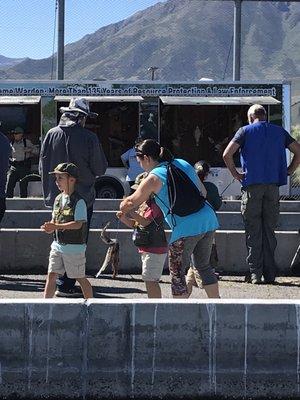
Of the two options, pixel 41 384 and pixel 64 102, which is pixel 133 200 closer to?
pixel 41 384

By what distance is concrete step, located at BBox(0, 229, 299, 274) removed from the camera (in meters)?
10.0

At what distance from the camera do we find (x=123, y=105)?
1903 centimetres

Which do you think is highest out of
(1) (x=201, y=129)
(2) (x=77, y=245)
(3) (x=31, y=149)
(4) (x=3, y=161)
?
(1) (x=201, y=129)

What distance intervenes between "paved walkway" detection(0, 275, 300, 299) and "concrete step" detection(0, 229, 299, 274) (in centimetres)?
28

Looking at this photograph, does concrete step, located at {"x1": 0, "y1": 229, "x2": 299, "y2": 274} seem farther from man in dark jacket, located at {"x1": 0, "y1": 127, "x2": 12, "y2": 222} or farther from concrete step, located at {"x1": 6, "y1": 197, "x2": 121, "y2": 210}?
concrete step, located at {"x1": 6, "y1": 197, "x2": 121, "y2": 210}

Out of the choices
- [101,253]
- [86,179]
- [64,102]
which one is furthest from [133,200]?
[64,102]

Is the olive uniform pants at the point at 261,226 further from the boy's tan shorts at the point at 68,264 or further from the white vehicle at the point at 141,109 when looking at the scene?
the white vehicle at the point at 141,109

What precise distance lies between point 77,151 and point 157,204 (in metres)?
1.83

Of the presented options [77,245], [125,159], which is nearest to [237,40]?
[125,159]

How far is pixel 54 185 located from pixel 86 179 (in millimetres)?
362

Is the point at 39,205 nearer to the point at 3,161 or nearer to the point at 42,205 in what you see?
the point at 42,205

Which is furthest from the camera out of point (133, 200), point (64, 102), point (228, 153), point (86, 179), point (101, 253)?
point (64, 102)

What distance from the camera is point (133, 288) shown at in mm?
9094

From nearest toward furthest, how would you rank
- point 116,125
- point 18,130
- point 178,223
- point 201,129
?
point 178,223
point 18,130
point 116,125
point 201,129
